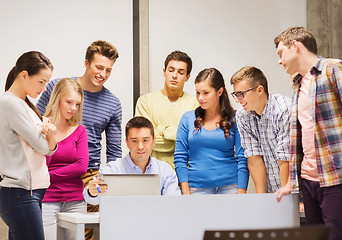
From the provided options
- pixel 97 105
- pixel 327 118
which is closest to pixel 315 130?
pixel 327 118

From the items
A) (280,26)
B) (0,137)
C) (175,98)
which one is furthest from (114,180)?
(280,26)

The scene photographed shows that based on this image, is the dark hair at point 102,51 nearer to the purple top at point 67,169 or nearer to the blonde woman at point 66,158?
the blonde woman at point 66,158

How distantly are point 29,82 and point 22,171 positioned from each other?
0.51 m

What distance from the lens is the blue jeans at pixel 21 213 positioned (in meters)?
2.44

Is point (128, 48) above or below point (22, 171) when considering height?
above

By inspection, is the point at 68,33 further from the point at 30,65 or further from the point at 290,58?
the point at 290,58

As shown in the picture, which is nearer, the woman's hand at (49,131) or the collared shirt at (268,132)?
→ the woman's hand at (49,131)

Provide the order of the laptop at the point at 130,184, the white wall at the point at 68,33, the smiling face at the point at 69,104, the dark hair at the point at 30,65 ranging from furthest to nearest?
Answer: the white wall at the point at 68,33 → the smiling face at the point at 69,104 → the dark hair at the point at 30,65 → the laptop at the point at 130,184

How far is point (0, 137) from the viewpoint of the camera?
2.59 metres

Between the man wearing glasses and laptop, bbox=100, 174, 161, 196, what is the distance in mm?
995

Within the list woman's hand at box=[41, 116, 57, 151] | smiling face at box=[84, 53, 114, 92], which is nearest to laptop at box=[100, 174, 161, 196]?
woman's hand at box=[41, 116, 57, 151]

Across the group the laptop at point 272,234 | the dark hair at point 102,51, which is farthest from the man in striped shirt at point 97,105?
the laptop at point 272,234

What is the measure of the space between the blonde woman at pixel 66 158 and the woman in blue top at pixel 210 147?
2.25 ft

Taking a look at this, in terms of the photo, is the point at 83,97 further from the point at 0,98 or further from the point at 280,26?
the point at 280,26
